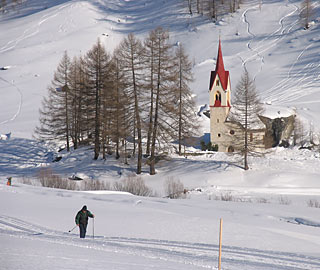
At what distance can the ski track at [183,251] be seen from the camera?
9.93m

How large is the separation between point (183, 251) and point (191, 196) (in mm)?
10752

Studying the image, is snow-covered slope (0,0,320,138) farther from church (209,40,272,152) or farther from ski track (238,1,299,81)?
church (209,40,272,152)

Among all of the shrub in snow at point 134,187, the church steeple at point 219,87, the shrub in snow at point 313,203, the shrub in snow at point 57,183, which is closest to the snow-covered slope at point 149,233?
the shrub in snow at point 313,203

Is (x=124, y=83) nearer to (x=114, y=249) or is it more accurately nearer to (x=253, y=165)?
(x=253, y=165)

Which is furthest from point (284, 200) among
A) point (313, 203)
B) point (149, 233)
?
point (149, 233)

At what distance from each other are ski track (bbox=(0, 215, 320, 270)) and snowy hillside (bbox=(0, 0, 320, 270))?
0.03 meters

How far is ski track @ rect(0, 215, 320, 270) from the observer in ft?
32.6

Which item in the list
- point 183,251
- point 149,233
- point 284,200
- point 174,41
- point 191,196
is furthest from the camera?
point 174,41

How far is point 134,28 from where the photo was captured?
87250 mm

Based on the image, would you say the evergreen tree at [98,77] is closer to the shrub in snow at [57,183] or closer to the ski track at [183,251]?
the shrub in snow at [57,183]

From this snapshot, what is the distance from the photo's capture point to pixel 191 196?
72.0 feet

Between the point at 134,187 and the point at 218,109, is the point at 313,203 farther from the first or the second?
the point at 218,109

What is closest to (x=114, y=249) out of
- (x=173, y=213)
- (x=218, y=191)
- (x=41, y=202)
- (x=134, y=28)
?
(x=173, y=213)

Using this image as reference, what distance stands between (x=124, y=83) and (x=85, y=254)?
726 inches
